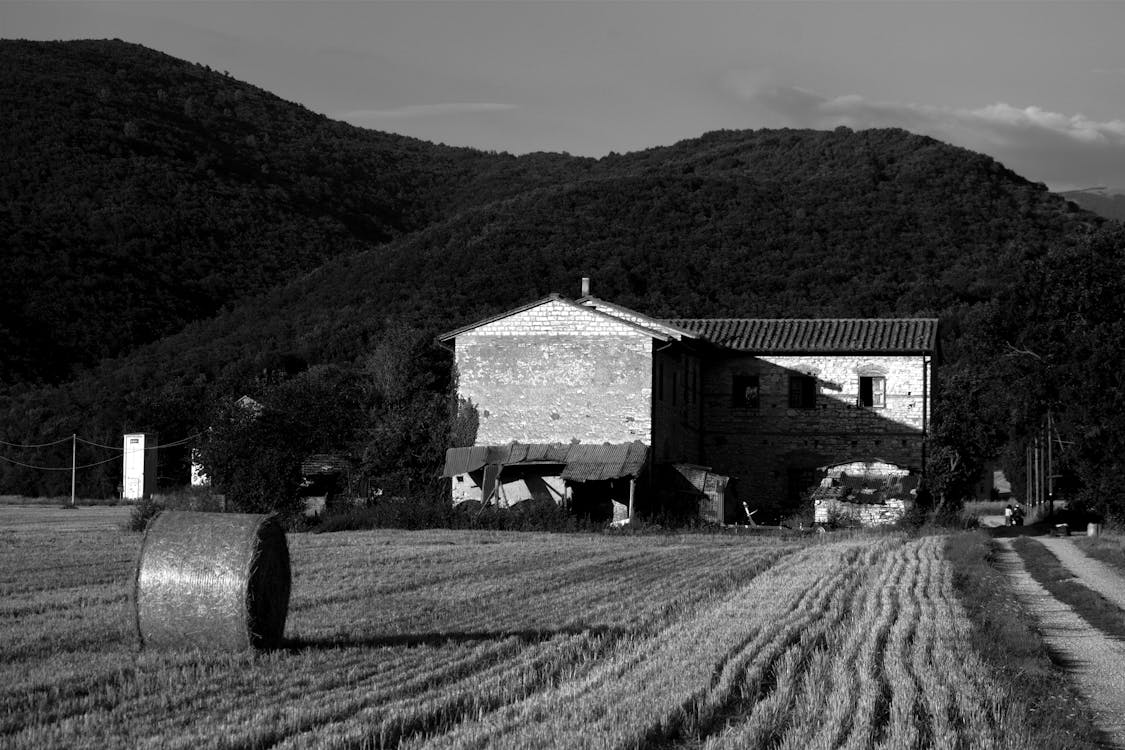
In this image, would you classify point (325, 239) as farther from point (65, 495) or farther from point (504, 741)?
point (504, 741)

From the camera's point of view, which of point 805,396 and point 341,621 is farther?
point 805,396

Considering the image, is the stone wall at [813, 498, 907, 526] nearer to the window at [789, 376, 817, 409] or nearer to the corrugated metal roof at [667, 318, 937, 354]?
the window at [789, 376, 817, 409]

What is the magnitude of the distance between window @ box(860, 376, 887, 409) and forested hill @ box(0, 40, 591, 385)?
4609cm

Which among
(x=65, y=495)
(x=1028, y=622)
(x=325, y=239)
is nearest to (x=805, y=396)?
(x=1028, y=622)

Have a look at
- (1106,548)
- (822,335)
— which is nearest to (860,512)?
(822,335)

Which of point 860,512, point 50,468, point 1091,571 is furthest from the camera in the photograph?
point 50,468

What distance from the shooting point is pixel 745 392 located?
4297cm

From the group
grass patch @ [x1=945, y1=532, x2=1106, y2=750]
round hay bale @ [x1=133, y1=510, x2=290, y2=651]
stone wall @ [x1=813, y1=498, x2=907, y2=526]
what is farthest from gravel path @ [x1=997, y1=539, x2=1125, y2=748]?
stone wall @ [x1=813, y1=498, x2=907, y2=526]

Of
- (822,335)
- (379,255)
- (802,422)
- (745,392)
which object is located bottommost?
(802,422)

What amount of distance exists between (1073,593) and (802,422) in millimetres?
23272

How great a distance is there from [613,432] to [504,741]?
28510 mm

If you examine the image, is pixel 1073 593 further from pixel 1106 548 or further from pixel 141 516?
pixel 141 516

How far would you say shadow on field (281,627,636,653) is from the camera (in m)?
12.3

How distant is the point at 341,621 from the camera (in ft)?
46.3
